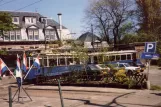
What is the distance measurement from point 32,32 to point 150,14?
22206 mm

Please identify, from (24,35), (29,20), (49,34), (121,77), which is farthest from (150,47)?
(29,20)

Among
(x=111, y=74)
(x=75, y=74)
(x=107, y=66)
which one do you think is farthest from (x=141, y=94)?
(x=107, y=66)

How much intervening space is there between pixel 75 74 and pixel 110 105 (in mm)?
10705

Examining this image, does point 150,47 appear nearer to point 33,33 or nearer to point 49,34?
point 33,33

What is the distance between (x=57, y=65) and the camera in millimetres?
29953

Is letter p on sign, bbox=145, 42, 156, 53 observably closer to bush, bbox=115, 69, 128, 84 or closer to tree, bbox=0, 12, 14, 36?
bush, bbox=115, 69, 128, 84

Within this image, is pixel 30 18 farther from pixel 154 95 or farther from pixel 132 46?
pixel 154 95

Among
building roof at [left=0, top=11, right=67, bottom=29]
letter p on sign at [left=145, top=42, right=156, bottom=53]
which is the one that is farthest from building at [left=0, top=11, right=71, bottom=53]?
letter p on sign at [left=145, top=42, right=156, bottom=53]

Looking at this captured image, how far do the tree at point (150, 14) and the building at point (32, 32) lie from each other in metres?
15.0

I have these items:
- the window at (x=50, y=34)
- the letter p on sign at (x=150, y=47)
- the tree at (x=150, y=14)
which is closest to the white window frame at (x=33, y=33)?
the window at (x=50, y=34)

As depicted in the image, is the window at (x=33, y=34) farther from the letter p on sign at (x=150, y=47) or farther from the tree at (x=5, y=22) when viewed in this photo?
the letter p on sign at (x=150, y=47)

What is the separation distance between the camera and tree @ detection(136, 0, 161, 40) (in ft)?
174

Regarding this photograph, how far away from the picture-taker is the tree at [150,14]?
174 feet

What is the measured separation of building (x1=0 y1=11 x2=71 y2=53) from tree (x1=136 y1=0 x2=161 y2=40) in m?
15.0
